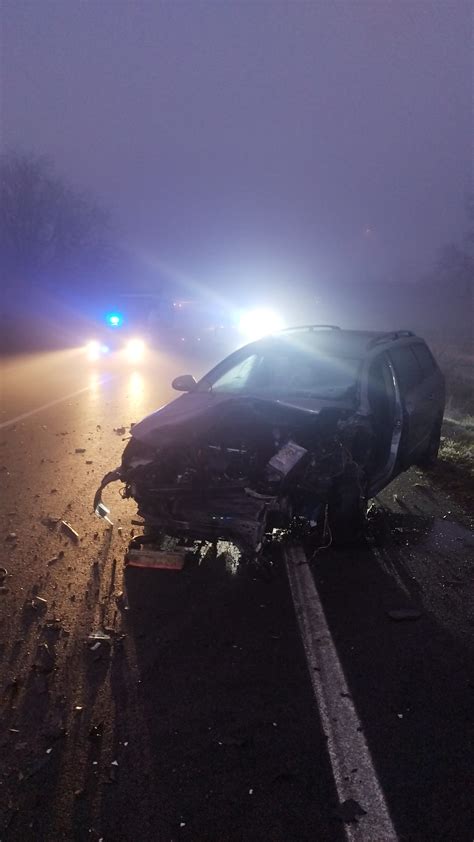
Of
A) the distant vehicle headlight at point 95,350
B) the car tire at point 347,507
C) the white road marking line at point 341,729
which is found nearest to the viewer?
the white road marking line at point 341,729

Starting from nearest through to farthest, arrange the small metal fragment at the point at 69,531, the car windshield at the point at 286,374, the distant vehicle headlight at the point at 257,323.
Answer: the small metal fragment at the point at 69,531
the car windshield at the point at 286,374
the distant vehicle headlight at the point at 257,323

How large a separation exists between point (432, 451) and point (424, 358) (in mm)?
1138

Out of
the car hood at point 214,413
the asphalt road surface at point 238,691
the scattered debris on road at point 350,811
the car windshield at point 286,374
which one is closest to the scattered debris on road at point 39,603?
the asphalt road surface at point 238,691

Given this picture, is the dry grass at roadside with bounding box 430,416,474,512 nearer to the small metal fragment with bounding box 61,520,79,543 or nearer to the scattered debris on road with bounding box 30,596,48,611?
the small metal fragment with bounding box 61,520,79,543

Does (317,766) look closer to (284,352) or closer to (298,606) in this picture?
(298,606)

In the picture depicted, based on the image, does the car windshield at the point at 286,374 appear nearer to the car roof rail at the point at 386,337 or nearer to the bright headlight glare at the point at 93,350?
the car roof rail at the point at 386,337

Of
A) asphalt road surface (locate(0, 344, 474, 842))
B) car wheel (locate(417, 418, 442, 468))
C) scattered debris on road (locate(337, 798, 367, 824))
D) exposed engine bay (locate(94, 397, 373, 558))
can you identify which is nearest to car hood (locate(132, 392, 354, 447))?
exposed engine bay (locate(94, 397, 373, 558))

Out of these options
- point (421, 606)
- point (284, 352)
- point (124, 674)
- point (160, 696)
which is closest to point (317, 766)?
point (160, 696)

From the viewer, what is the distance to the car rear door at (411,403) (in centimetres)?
548

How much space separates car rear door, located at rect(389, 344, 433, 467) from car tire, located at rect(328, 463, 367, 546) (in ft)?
3.14

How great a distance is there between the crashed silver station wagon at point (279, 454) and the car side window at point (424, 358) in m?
0.93

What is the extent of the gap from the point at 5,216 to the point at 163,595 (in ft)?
120

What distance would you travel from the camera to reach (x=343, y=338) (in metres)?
6.08

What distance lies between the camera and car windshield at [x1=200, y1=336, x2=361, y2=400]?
544cm
